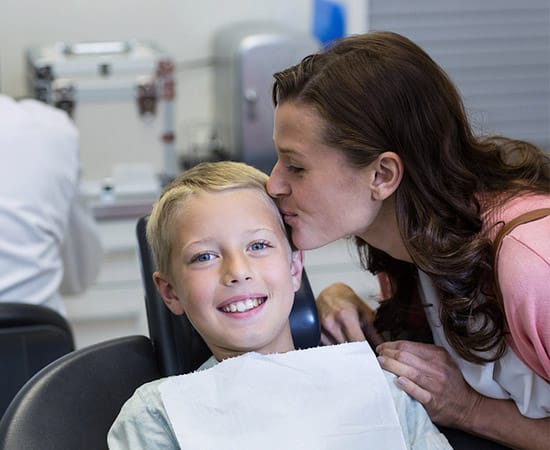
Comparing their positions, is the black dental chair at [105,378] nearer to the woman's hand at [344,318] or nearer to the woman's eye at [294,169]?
the woman's hand at [344,318]

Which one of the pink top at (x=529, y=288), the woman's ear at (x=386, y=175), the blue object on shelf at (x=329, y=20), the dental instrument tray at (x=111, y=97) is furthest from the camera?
the blue object on shelf at (x=329, y=20)

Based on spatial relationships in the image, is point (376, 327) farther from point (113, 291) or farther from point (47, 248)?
point (113, 291)

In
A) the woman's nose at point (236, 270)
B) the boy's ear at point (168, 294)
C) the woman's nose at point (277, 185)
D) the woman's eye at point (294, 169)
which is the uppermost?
the woman's eye at point (294, 169)

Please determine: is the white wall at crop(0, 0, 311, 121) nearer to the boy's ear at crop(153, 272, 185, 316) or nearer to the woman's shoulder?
the boy's ear at crop(153, 272, 185, 316)

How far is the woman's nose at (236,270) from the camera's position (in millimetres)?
1302

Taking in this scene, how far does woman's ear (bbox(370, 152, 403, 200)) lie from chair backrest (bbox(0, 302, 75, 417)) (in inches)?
30.7

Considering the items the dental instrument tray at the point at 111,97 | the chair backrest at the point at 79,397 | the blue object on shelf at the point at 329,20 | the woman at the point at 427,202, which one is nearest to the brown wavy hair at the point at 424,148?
the woman at the point at 427,202

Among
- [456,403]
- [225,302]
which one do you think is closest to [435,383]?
[456,403]

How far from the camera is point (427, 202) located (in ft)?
4.42

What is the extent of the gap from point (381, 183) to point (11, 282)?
3.34 ft

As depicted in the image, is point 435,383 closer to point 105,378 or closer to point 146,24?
point 105,378

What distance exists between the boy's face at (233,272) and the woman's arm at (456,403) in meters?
0.18

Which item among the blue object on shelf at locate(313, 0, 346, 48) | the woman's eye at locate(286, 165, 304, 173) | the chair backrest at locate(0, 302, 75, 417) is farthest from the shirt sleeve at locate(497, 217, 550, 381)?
the blue object on shelf at locate(313, 0, 346, 48)

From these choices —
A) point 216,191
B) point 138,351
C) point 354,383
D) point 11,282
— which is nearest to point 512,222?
point 354,383
